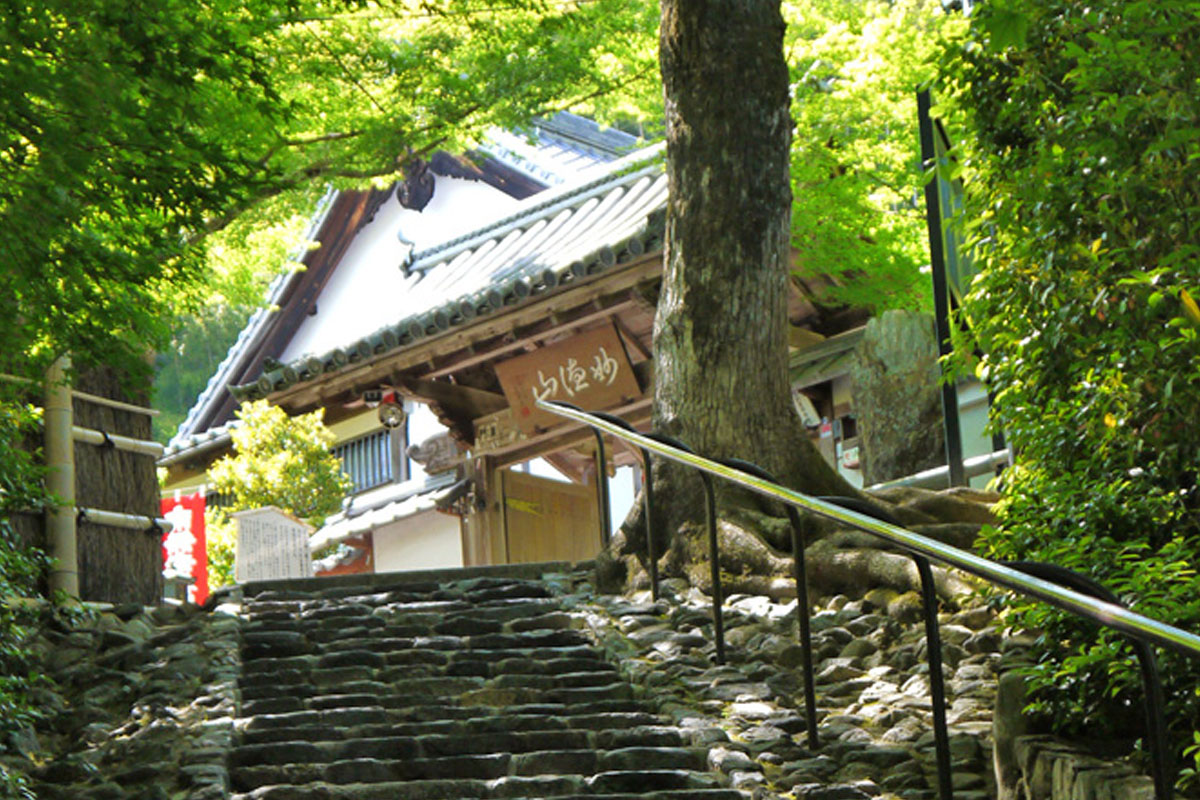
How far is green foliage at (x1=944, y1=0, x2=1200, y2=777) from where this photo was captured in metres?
5.35

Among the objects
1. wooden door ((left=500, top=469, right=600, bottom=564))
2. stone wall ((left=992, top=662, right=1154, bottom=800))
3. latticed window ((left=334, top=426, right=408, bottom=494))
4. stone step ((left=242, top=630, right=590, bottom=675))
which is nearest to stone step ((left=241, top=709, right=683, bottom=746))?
stone step ((left=242, top=630, right=590, bottom=675))

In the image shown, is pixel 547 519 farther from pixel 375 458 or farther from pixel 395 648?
pixel 395 648

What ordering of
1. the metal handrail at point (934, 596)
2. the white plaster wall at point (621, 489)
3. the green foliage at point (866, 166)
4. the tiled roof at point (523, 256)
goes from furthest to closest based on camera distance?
the white plaster wall at point (621, 489) → the green foliage at point (866, 166) → the tiled roof at point (523, 256) → the metal handrail at point (934, 596)

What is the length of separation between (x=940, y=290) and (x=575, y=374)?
20.2 ft

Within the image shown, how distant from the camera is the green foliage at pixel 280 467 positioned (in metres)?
17.1

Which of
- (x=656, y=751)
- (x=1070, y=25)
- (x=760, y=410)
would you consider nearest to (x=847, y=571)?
(x=760, y=410)

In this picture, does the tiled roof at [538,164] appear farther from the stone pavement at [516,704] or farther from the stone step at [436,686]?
the stone step at [436,686]

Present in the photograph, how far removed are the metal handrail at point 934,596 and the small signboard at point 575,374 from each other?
7743mm

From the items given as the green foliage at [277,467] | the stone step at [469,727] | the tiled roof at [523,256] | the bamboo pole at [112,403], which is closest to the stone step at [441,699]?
the stone step at [469,727]

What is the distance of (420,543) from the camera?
2131 cm

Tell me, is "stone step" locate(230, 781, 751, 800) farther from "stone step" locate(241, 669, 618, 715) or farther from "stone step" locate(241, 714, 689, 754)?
"stone step" locate(241, 669, 618, 715)

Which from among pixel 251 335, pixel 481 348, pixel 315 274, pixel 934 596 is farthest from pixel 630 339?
pixel 934 596

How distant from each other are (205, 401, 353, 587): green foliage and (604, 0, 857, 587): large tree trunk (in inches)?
304

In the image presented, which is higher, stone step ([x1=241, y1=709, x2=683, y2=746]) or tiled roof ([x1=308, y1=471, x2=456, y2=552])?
tiled roof ([x1=308, y1=471, x2=456, y2=552])
